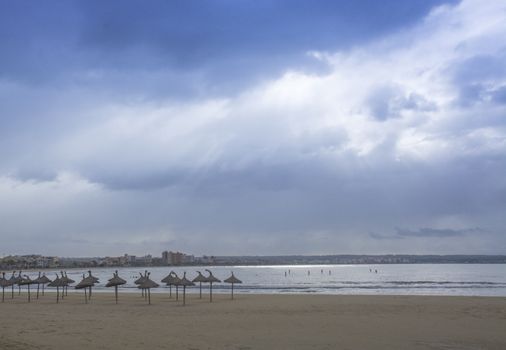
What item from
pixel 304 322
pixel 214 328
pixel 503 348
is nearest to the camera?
pixel 503 348

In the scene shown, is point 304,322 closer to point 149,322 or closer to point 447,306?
point 149,322

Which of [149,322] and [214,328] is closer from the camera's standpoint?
[214,328]

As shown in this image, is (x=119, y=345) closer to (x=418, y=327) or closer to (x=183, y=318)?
(x=183, y=318)

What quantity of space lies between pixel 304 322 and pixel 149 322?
22.7 feet

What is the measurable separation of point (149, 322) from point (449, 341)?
41.3 ft

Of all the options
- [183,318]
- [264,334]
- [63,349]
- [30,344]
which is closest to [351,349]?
[264,334]

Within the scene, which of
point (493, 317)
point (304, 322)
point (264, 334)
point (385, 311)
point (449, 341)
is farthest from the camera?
point (385, 311)

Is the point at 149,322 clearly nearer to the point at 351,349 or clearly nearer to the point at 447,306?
the point at 351,349

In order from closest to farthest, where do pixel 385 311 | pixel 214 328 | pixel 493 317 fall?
pixel 214 328, pixel 493 317, pixel 385 311

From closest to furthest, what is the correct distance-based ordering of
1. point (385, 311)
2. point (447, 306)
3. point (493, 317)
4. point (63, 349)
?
point (63, 349) < point (493, 317) < point (385, 311) < point (447, 306)

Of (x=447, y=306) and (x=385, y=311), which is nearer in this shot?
(x=385, y=311)

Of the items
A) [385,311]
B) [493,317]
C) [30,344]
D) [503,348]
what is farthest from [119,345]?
[493,317]

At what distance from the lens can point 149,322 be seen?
903 inches

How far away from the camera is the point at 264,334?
62.1 ft
